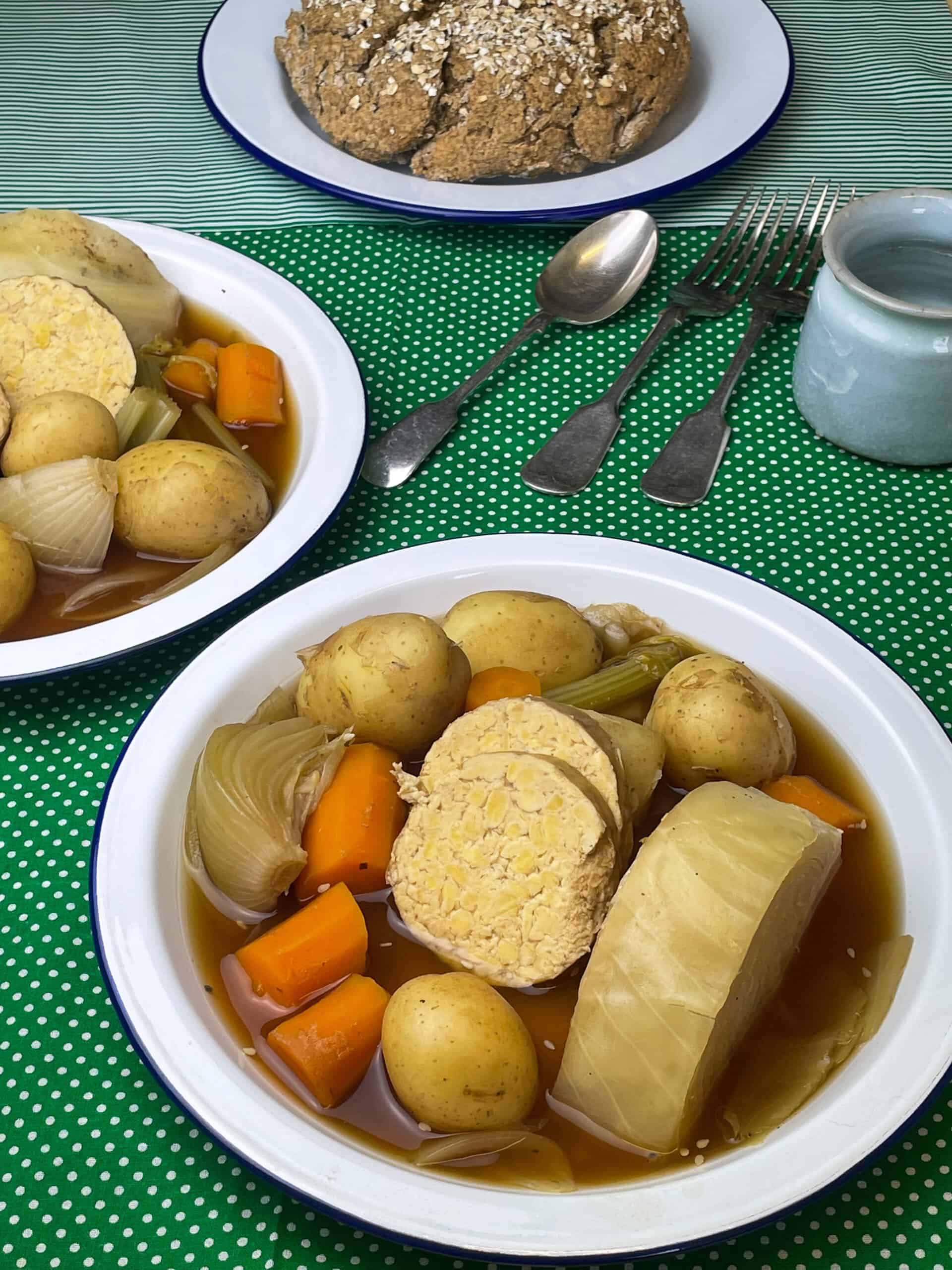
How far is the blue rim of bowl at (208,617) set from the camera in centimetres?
121

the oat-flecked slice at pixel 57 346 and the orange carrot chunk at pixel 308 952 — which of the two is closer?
the orange carrot chunk at pixel 308 952

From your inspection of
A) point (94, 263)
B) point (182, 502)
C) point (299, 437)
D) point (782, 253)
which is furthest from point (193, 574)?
point (782, 253)

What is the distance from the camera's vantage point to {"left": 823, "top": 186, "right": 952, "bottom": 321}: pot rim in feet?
4.49

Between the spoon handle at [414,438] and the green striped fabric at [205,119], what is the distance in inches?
18.9

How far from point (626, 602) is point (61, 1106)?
73 cm

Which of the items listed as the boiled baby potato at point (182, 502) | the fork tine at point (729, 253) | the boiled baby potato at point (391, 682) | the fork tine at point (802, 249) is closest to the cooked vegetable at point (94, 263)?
the boiled baby potato at point (182, 502)

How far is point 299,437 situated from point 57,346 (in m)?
0.33

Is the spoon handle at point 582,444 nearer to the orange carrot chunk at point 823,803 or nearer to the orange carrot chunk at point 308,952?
the orange carrot chunk at point 823,803

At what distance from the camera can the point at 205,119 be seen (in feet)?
7.27

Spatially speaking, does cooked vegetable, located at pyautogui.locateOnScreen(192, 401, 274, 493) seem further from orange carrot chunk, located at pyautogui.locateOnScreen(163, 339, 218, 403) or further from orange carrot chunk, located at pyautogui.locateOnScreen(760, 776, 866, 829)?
orange carrot chunk, located at pyautogui.locateOnScreen(760, 776, 866, 829)

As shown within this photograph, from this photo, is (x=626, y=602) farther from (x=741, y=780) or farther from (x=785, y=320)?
(x=785, y=320)

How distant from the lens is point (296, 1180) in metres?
0.82

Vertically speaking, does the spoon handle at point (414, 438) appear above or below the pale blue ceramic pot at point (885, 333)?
below

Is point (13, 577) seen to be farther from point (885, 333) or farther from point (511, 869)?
point (885, 333)
